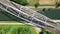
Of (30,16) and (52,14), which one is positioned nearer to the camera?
(30,16)

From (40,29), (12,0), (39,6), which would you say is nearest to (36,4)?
(39,6)

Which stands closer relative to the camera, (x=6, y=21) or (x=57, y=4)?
(x=6, y=21)

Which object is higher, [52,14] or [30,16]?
[52,14]

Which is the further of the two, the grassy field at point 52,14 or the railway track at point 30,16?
the grassy field at point 52,14

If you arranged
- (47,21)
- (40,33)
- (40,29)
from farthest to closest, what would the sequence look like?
(47,21), (40,29), (40,33)

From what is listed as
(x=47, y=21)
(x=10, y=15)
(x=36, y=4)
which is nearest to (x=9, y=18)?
(x=10, y=15)

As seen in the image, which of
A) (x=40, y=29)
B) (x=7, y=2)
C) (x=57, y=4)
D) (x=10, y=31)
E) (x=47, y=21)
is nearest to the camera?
(x=10, y=31)

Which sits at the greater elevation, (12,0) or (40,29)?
(12,0)

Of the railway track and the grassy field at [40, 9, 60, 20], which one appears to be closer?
the railway track

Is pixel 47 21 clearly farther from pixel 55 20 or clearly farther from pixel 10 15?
pixel 10 15

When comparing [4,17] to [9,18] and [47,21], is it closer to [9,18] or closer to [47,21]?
[9,18]
